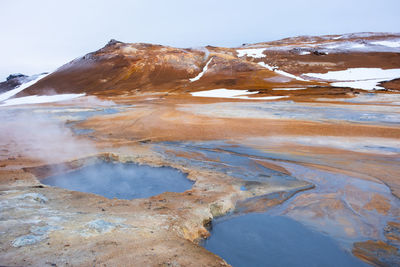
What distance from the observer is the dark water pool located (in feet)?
11.0

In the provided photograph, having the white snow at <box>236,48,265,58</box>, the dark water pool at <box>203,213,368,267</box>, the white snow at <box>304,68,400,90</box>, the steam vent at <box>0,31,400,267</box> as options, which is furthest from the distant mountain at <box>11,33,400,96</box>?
the dark water pool at <box>203,213,368,267</box>

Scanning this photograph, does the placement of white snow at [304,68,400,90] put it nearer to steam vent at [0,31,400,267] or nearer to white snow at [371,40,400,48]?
white snow at [371,40,400,48]

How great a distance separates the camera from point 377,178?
5613mm

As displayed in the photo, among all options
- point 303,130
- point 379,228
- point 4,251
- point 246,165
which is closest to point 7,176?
point 4,251

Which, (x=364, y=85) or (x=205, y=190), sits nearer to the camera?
(x=205, y=190)

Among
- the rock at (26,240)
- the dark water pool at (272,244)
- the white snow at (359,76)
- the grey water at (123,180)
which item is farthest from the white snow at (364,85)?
the rock at (26,240)

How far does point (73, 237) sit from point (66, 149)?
5.15m

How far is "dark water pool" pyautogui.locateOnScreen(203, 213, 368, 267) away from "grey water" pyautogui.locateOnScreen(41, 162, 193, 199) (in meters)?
1.57

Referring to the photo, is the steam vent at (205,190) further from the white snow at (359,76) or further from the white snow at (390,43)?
the white snow at (390,43)

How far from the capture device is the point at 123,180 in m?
5.83

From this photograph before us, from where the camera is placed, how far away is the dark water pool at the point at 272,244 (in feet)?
11.0

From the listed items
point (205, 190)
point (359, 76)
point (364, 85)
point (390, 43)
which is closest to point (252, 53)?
point (359, 76)

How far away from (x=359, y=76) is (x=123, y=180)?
32001mm

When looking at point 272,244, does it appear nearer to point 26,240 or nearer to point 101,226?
point 101,226
